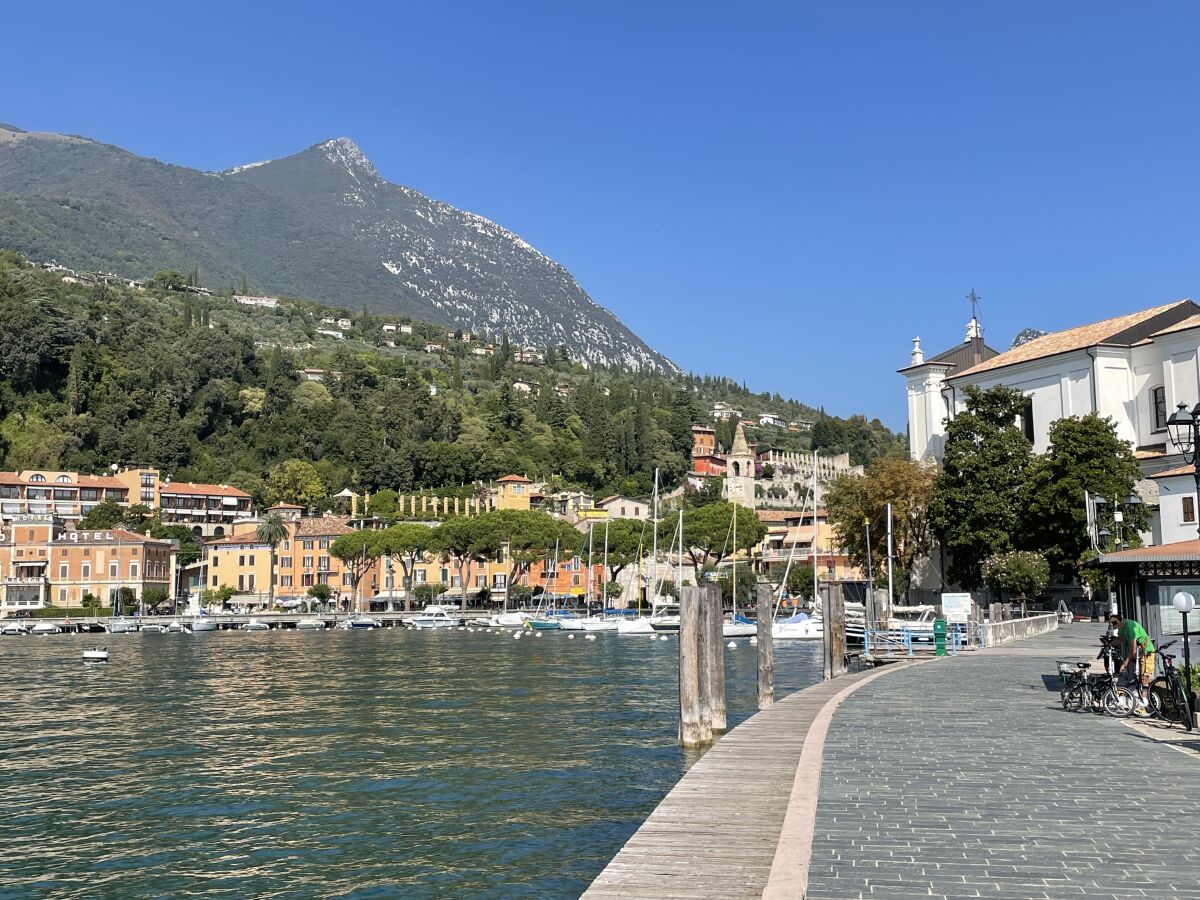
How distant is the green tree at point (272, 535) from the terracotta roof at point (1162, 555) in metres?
104

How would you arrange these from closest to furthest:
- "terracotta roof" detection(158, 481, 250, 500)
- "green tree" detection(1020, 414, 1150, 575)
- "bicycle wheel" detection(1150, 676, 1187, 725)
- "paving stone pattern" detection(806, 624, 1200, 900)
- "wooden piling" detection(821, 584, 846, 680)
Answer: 1. "paving stone pattern" detection(806, 624, 1200, 900)
2. "bicycle wheel" detection(1150, 676, 1187, 725)
3. "wooden piling" detection(821, 584, 846, 680)
4. "green tree" detection(1020, 414, 1150, 575)
5. "terracotta roof" detection(158, 481, 250, 500)

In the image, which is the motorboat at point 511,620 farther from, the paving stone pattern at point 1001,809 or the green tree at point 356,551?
the paving stone pattern at point 1001,809

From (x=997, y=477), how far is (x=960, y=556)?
14.8 feet

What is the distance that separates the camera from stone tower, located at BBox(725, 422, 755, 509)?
15488cm

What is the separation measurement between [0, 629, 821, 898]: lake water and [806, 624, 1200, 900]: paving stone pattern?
377cm

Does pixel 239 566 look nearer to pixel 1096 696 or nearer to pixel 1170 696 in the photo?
pixel 1096 696

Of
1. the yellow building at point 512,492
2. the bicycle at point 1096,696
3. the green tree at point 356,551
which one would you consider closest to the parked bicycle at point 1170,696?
the bicycle at point 1096,696

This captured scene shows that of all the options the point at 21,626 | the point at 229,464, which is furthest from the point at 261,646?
the point at 229,464

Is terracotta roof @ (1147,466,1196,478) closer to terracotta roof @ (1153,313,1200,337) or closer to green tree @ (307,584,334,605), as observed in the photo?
terracotta roof @ (1153,313,1200,337)

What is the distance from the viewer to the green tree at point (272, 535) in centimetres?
11331

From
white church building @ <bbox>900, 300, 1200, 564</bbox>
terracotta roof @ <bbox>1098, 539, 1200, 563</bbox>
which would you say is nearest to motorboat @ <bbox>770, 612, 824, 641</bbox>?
white church building @ <bbox>900, 300, 1200, 564</bbox>

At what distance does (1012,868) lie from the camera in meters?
8.21

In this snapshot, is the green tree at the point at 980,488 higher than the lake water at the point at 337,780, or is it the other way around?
the green tree at the point at 980,488

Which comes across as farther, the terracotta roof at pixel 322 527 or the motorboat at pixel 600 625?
the terracotta roof at pixel 322 527
